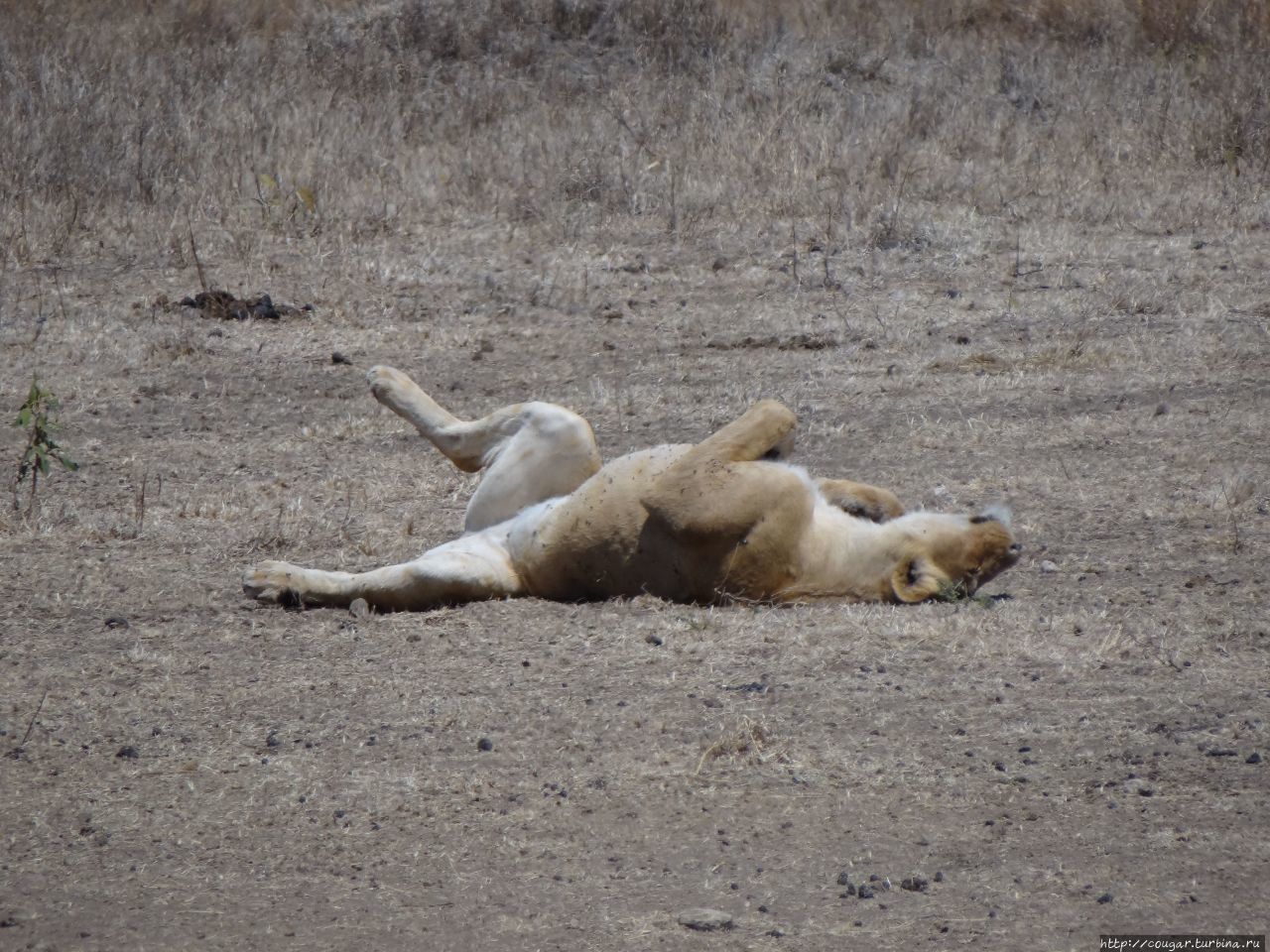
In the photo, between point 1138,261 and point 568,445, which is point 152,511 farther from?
A: point 1138,261

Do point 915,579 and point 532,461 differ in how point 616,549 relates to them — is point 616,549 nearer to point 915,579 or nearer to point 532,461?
point 532,461

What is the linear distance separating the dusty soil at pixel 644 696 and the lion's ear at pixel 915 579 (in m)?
0.16

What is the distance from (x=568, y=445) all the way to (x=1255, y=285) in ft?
18.4

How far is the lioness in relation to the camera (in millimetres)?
4762

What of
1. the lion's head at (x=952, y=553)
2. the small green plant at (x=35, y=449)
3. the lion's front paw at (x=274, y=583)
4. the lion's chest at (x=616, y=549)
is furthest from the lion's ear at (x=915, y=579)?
the small green plant at (x=35, y=449)

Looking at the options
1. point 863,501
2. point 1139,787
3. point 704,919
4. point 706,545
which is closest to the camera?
point 704,919

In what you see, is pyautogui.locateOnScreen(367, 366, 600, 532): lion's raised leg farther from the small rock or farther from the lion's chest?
the small rock

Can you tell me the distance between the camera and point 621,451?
6762 mm

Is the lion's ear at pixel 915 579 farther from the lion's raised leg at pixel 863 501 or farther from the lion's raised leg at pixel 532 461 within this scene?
the lion's raised leg at pixel 532 461

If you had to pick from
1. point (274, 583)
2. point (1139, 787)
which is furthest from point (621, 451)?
point (1139, 787)

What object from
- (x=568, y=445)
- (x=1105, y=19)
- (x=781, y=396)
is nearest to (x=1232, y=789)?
(x=568, y=445)

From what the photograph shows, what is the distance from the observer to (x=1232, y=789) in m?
3.66

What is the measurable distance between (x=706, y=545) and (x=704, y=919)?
1771 mm

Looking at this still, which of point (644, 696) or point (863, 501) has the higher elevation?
point (863, 501)
